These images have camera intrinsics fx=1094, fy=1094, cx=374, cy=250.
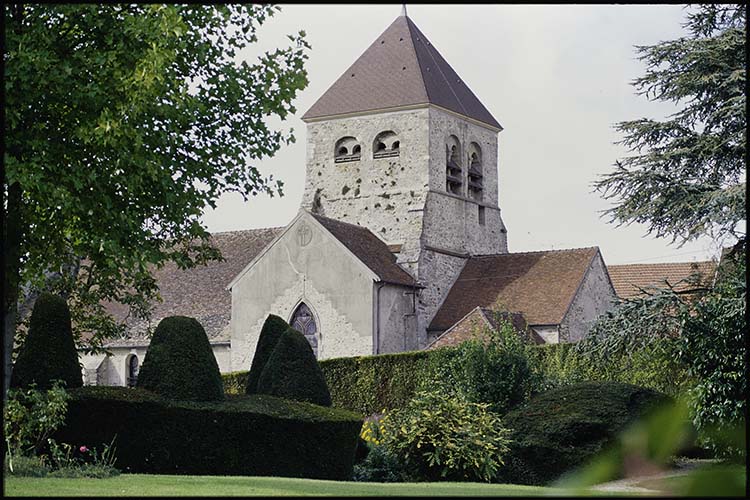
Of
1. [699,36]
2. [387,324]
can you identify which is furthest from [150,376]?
[387,324]

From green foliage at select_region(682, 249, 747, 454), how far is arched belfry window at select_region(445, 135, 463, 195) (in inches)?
924

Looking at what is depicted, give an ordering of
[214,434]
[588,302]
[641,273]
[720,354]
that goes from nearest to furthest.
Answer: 1. [214,434]
2. [720,354]
3. [588,302]
4. [641,273]

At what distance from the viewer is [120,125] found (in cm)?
1331

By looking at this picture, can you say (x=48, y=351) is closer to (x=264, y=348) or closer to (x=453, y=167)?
(x=264, y=348)

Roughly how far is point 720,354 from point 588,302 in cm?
1966

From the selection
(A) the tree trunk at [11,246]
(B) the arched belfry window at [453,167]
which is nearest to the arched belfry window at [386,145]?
(B) the arched belfry window at [453,167]

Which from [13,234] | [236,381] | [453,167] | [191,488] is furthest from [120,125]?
[453,167]

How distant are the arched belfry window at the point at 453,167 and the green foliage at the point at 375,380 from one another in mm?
14872

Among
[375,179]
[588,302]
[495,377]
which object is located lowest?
[495,377]

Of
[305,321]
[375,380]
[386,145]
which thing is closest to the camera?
[375,380]

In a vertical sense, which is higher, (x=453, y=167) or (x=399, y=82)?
(x=399, y=82)

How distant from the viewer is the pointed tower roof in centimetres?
4194

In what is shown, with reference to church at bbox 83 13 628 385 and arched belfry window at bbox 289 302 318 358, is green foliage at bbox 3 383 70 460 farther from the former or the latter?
arched belfry window at bbox 289 302 318 358

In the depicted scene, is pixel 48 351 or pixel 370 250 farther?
pixel 370 250
